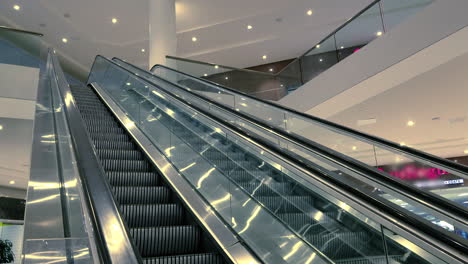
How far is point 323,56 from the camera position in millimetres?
9758

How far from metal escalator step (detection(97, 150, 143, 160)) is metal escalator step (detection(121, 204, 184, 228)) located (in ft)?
5.19

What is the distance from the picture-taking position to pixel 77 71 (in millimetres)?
19234

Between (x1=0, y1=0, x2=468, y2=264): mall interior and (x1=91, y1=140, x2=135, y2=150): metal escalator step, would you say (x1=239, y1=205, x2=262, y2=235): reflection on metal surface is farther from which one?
(x1=91, y1=140, x2=135, y2=150): metal escalator step

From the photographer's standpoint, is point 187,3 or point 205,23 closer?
point 187,3

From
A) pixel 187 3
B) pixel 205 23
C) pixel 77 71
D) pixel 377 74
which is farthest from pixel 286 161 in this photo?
pixel 77 71

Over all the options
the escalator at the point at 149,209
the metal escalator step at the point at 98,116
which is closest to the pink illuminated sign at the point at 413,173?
the escalator at the point at 149,209

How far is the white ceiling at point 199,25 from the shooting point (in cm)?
1361

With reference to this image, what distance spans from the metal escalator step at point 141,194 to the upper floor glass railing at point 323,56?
5037mm

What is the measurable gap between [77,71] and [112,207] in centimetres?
1914

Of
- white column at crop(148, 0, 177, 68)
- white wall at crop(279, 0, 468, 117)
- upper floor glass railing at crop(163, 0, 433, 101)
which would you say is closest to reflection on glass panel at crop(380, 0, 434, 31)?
upper floor glass railing at crop(163, 0, 433, 101)

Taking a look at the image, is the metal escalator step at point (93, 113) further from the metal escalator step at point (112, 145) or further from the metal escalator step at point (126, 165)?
the metal escalator step at point (126, 165)

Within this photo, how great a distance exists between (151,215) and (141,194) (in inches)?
17.6

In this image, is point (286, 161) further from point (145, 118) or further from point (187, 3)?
point (187, 3)

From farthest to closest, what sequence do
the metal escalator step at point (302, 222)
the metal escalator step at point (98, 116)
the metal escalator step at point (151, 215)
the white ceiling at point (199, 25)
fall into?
1. the white ceiling at point (199, 25)
2. the metal escalator step at point (98, 116)
3. the metal escalator step at point (151, 215)
4. the metal escalator step at point (302, 222)
